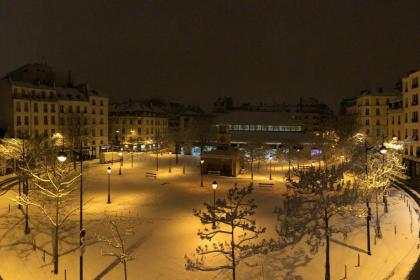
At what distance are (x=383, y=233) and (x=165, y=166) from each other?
46725 millimetres

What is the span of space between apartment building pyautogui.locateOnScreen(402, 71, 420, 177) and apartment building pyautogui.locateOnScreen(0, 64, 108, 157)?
57691 millimetres

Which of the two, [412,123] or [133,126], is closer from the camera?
[412,123]

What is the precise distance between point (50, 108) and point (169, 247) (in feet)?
198

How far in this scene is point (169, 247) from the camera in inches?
920

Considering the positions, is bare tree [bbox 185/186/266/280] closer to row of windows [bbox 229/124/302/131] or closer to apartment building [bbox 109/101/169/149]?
row of windows [bbox 229/124/302/131]

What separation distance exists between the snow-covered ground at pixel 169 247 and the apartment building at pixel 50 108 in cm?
3298

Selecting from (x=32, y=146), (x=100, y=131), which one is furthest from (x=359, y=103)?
(x=32, y=146)

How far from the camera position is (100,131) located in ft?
285

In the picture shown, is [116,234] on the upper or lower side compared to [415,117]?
lower

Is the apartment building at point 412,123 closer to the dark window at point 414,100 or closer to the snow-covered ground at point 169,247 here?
the dark window at point 414,100

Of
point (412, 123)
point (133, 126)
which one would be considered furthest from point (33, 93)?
point (412, 123)

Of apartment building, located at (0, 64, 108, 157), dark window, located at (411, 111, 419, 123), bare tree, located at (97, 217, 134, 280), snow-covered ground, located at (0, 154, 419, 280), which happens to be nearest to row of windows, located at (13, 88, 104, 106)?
apartment building, located at (0, 64, 108, 157)

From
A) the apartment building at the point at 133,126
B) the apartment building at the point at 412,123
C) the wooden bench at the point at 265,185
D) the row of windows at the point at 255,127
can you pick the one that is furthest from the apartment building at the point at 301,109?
the wooden bench at the point at 265,185

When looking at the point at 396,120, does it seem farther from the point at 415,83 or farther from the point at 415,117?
the point at 415,83
